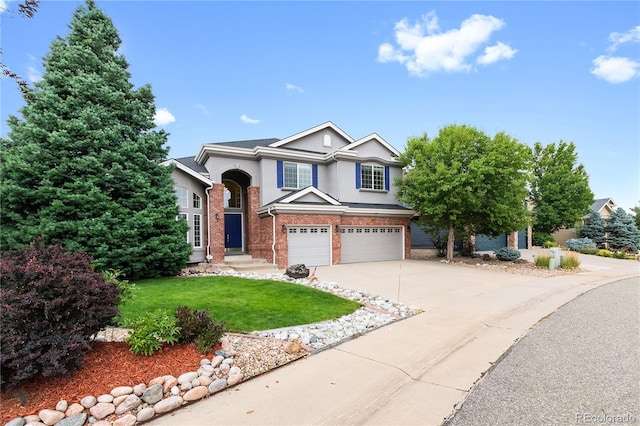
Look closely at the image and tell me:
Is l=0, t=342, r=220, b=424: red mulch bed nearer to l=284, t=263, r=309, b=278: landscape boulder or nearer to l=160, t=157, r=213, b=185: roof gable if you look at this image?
l=284, t=263, r=309, b=278: landscape boulder

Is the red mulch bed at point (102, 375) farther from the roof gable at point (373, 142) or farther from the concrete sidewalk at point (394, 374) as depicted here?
the roof gable at point (373, 142)

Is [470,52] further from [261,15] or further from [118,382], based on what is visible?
[118,382]

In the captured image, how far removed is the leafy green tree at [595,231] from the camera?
2778 cm

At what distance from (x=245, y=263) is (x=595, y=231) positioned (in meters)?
32.1

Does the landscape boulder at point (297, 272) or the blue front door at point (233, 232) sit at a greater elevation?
the blue front door at point (233, 232)

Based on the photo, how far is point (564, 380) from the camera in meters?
3.79

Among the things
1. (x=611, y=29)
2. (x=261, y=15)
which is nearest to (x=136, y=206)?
(x=261, y=15)

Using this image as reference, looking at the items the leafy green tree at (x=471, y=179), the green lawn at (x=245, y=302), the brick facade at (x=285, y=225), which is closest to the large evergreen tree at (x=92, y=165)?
the green lawn at (x=245, y=302)

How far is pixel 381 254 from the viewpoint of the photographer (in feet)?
56.1

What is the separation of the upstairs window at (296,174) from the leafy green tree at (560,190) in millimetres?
20487

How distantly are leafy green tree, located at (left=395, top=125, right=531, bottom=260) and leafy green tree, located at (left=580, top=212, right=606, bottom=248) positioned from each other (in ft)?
62.8

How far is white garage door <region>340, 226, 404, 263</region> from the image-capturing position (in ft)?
52.7

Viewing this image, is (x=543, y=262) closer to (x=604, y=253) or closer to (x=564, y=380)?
(x=604, y=253)

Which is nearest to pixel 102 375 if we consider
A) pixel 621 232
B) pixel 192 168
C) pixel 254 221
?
pixel 254 221
